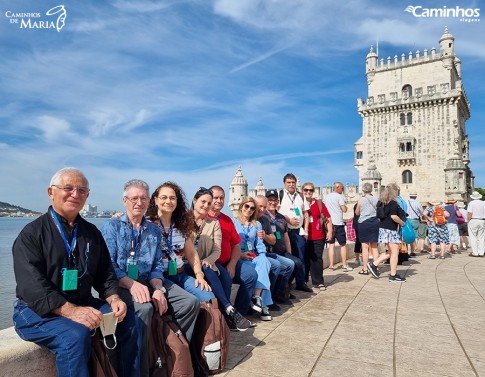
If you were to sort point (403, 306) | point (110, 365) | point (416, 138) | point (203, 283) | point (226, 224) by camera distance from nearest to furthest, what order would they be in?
1. point (110, 365)
2. point (203, 283)
3. point (226, 224)
4. point (403, 306)
5. point (416, 138)

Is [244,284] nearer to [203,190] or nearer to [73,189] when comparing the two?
[203,190]

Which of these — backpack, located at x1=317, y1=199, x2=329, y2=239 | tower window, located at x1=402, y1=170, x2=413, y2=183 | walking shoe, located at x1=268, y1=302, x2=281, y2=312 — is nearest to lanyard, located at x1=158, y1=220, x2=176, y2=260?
walking shoe, located at x1=268, y1=302, x2=281, y2=312

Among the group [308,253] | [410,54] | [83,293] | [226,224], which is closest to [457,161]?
[410,54]

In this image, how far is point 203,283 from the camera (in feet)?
12.8

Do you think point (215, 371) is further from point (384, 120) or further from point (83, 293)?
point (384, 120)

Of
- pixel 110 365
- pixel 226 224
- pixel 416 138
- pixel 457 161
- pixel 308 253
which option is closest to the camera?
pixel 110 365

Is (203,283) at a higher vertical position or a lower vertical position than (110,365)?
higher

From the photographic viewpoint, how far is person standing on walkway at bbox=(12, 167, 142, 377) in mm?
2457

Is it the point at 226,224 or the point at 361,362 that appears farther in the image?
the point at 226,224

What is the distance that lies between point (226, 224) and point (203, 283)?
1.20 m

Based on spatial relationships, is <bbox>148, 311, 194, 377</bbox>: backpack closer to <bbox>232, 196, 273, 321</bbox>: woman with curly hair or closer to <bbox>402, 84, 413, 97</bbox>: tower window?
<bbox>232, 196, 273, 321</bbox>: woman with curly hair

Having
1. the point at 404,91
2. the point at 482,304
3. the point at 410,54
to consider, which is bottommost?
the point at 482,304

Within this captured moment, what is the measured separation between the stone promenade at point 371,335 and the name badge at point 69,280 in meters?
1.57

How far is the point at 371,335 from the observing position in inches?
166
